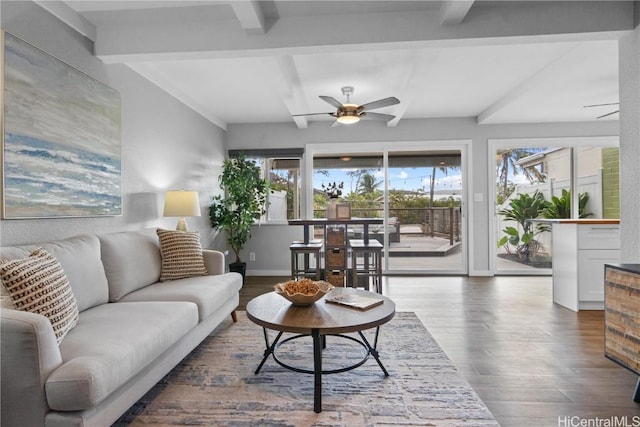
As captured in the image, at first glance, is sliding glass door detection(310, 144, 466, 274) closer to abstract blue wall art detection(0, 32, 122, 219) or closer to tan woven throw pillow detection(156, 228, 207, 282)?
tan woven throw pillow detection(156, 228, 207, 282)

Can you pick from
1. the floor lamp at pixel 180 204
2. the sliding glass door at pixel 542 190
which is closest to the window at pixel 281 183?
the floor lamp at pixel 180 204

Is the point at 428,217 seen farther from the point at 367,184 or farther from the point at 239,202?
the point at 239,202

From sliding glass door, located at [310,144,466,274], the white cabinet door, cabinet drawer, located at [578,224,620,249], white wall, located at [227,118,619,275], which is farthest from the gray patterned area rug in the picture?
sliding glass door, located at [310,144,466,274]

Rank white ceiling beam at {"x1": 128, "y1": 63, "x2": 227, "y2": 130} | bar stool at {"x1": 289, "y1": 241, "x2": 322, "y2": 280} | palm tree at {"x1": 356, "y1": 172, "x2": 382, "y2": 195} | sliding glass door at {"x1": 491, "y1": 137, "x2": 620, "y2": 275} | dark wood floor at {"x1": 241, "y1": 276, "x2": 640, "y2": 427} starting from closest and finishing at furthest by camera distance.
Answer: dark wood floor at {"x1": 241, "y1": 276, "x2": 640, "y2": 427}
white ceiling beam at {"x1": 128, "y1": 63, "x2": 227, "y2": 130}
bar stool at {"x1": 289, "y1": 241, "x2": 322, "y2": 280}
sliding glass door at {"x1": 491, "y1": 137, "x2": 620, "y2": 275}
palm tree at {"x1": 356, "y1": 172, "x2": 382, "y2": 195}

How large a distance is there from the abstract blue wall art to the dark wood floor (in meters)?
2.09

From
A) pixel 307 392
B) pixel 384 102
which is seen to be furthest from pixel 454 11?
pixel 307 392

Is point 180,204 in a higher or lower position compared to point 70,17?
lower

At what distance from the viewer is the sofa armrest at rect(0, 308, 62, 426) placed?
1.34 m

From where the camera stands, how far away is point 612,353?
1989 mm

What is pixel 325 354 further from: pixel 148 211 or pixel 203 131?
pixel 203 131

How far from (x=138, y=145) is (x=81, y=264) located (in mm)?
1509

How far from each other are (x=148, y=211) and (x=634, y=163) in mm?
3958

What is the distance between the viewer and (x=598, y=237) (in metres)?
3.51

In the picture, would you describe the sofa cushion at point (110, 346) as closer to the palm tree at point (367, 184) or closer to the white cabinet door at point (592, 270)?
the white cabinet door at point (592, 270)
